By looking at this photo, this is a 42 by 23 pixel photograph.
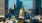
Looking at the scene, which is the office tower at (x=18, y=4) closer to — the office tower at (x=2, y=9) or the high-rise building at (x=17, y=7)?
the high-rise building at (x=17, y=7)

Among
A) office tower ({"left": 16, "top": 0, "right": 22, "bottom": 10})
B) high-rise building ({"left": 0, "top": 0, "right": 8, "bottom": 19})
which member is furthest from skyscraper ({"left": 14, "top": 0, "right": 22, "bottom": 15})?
high-rise building ({"left": 0, "top": 0, "right": 8, "bottom": 19})

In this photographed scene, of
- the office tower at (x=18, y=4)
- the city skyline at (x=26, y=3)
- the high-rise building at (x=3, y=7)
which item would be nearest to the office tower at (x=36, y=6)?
the city skyline at (x=26, y=3)

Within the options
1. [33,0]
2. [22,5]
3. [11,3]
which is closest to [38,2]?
[33,0]

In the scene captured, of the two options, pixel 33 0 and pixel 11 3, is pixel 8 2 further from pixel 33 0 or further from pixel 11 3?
pixel 33 0

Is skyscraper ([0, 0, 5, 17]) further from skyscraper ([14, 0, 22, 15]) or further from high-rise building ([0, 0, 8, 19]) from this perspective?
skyscraper ([14, 0, 22, 15])

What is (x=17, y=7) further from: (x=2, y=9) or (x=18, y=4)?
(x=2, y=9)

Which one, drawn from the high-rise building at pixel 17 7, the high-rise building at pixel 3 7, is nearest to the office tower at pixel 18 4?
the high-rise building at pixel 17 7

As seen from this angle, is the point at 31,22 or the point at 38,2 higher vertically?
the point at 38,2

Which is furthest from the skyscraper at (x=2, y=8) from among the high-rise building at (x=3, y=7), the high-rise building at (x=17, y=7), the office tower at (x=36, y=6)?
the office tower at (x=36, y=6)

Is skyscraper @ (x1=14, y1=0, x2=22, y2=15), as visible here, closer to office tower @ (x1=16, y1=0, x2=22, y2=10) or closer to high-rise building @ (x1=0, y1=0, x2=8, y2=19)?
office tower @ (x1=16, y1=0, x2=22, y2=10)

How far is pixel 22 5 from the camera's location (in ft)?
3.25

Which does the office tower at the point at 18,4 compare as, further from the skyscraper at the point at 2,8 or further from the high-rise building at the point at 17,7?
the skyscraper at the point at 2,8

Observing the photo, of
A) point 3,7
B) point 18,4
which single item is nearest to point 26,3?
point 18,4

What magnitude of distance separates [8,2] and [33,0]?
28 centimetres
